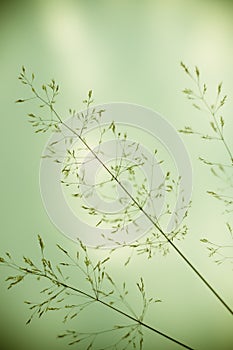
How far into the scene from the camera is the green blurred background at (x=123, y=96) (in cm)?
80

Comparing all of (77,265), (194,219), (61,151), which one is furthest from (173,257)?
(61,151)

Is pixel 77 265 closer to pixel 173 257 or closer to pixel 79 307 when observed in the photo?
pixel 79 307

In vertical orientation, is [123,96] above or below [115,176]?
above

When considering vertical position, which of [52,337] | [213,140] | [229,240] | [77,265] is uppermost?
[213,140]

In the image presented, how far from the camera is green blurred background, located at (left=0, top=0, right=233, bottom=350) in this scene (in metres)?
0.80

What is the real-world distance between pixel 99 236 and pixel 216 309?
0.26 meters

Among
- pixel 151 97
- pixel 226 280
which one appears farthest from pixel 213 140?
pixel 226 280

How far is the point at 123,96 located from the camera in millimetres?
842

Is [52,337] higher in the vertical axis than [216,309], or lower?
lower

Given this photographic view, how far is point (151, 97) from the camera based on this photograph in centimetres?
84

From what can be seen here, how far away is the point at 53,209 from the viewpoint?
2.67 ft

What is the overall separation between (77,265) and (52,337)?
0.14m

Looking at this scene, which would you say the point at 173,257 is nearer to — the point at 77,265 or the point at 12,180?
the point at 77,265

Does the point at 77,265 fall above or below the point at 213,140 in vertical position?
below
